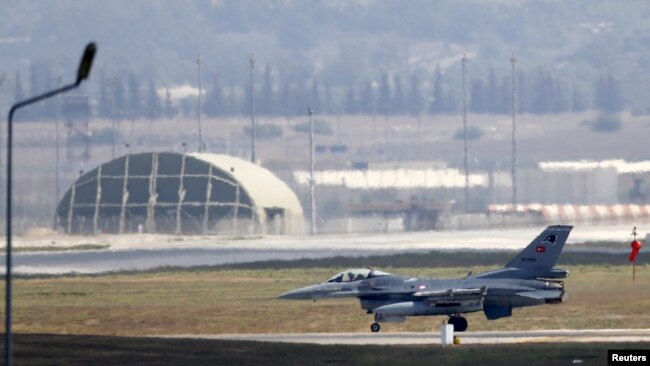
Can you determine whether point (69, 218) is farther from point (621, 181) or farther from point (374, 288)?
point (374, 288)

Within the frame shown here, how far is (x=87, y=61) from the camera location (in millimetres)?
33406

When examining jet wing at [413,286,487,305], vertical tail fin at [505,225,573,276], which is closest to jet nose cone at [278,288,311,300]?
jet wing at [413,286,487,305]

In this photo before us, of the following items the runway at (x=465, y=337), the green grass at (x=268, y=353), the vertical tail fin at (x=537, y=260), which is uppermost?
the vertical tail fin at (x=537, y=260)

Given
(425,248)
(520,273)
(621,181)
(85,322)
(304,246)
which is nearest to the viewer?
(520,273)

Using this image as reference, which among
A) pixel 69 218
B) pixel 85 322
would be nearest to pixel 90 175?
pixel 69 218

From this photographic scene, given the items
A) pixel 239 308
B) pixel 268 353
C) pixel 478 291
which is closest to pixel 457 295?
pixel 478 291

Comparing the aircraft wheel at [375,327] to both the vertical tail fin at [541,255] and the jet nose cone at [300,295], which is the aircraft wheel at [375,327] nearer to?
the jet nose cone at [300,295]

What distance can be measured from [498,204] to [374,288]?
124 meters

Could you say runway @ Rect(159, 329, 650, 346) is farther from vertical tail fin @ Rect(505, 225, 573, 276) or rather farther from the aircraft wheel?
vertical tail fin @ Rect(505, 225, 573, 276)

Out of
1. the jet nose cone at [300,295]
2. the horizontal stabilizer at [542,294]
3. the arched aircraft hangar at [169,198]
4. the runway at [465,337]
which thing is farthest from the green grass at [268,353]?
the arched aircraft hangar at [169,198]

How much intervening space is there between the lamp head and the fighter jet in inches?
1081

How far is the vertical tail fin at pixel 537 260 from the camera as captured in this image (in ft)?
198

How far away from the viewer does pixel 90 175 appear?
15450 centimetres

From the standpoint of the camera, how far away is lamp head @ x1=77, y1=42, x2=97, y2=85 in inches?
1300
